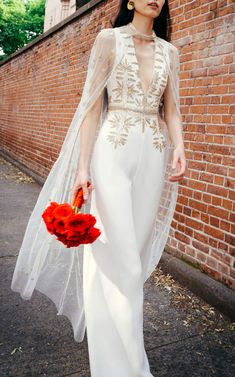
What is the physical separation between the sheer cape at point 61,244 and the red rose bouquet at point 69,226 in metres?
0.61

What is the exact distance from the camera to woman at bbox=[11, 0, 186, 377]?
2.04m

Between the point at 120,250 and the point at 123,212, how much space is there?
0.20 meters

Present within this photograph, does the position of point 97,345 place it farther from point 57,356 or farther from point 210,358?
point 210,358

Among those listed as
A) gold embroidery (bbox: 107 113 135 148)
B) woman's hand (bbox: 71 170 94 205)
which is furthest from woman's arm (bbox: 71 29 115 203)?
gold embroidery (bbox: 107 113 135 148)

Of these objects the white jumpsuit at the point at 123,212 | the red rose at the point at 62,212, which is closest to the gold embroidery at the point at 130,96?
the white jumpsuit at the point at 123,212

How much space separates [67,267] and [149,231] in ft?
2.20

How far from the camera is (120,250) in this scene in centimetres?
205

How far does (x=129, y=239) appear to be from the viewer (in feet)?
6.72

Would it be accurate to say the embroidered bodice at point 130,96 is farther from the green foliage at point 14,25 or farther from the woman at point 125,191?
the green foliage at point 14,25

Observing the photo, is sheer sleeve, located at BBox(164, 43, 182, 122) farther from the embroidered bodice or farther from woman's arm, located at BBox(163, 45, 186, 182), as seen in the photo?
the embroidered bodice

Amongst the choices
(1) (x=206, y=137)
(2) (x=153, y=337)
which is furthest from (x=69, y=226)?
(1) (x=206, y=137)

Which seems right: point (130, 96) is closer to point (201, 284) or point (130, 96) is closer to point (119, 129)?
point (119, 129)

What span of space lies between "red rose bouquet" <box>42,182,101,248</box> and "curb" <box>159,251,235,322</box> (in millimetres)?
1807

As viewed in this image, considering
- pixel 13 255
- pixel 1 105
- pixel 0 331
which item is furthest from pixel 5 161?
pixel 0 331
